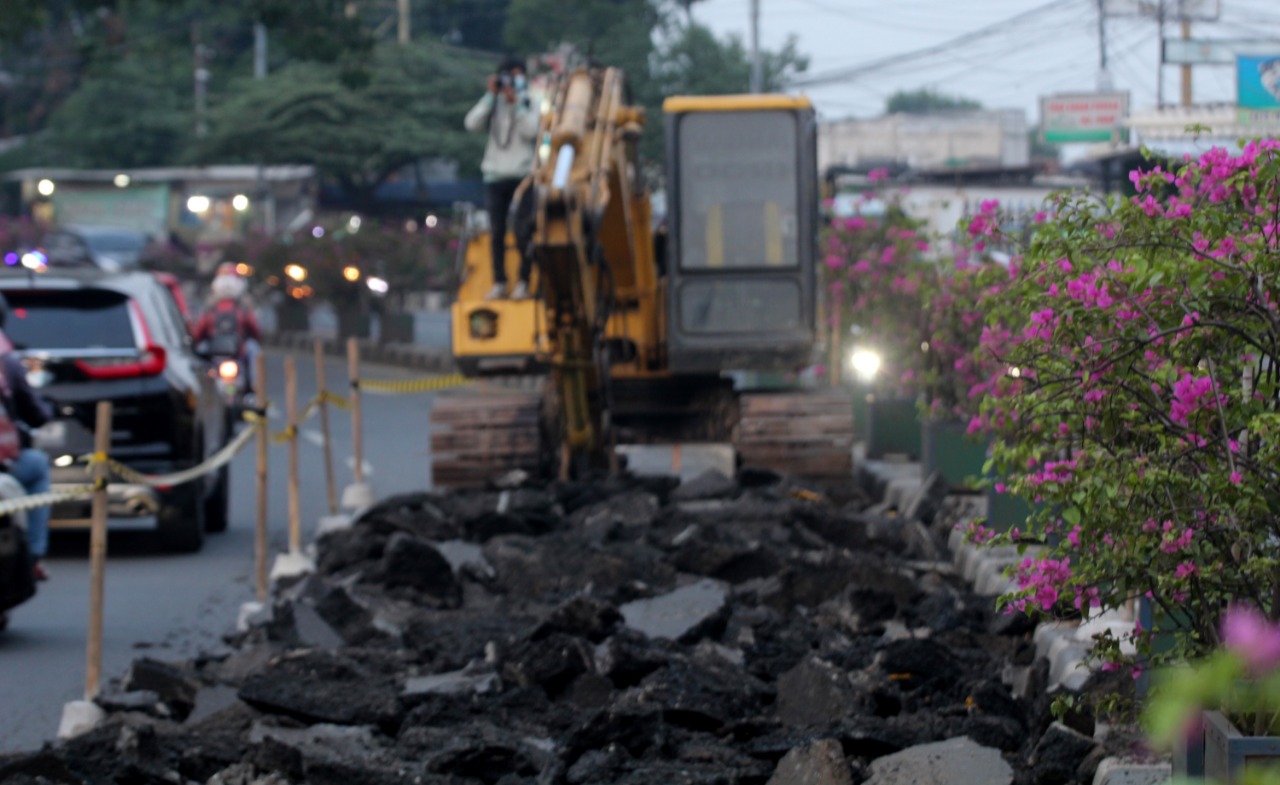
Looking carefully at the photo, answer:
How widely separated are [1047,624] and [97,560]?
375 cm

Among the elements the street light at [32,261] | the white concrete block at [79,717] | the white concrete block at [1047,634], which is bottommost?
the white concrete block at [79,717]

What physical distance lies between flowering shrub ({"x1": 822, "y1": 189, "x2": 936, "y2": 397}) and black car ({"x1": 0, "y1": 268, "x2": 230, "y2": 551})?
4.81 meters

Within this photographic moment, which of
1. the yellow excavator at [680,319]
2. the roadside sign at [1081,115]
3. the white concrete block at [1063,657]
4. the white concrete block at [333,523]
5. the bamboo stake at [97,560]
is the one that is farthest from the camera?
the roadside sign at [1081,115]

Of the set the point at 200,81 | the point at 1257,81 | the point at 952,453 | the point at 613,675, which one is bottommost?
the point at 613,675

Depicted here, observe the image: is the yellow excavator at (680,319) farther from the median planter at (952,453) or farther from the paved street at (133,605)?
the median planter at (952,453)

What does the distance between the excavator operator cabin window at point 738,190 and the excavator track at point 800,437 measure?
1127 mm

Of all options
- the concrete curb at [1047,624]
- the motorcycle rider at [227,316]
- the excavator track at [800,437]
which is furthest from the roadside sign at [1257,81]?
the motorcycle rider at [227,316]

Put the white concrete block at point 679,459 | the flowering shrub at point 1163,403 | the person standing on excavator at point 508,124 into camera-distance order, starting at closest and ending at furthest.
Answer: the flowering shrub at point 1163,403 < the person standing on excavator at point 508,124 < the white concrete block at point 679,459

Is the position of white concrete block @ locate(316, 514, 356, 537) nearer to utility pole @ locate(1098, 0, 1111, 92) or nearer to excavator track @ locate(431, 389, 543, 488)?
excavator track @ locate(431, 389, 543, 488)

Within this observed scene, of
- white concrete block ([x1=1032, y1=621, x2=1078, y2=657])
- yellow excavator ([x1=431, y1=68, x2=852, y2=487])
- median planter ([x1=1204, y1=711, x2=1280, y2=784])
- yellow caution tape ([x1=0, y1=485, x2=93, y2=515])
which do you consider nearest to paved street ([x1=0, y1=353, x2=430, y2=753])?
yellow caution tape ([x1=0, y1=485, x2=93, y2=515])

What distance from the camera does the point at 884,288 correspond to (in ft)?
54.7

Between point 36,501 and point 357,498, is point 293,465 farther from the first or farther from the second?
point 357,498

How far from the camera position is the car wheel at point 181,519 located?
1277cm

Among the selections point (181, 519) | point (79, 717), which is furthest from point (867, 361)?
point (79, 717)
